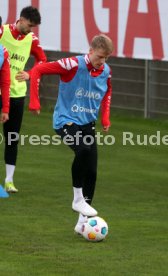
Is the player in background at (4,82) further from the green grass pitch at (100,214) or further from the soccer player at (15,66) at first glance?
the green grass pitch at (100,214)

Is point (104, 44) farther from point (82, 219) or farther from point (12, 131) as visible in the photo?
point (12, 131)

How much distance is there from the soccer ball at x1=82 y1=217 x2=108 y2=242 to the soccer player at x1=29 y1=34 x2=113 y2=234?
0.29m

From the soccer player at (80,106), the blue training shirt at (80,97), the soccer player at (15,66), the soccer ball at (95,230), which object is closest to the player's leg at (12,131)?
the soccer player at (15,66)

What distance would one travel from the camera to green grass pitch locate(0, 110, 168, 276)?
9.43m

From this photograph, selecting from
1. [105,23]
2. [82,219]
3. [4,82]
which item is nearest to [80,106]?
[82,219]

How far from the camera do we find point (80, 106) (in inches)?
446

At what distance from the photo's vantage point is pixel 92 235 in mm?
10562

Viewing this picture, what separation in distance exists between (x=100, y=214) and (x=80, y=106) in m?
1.43

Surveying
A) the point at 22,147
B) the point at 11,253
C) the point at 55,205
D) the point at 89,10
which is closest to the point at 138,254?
the point at 11,253

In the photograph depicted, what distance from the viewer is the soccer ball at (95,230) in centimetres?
1052

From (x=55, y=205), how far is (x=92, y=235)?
2290 millimetres

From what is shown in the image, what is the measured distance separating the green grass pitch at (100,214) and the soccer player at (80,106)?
0.47 metres

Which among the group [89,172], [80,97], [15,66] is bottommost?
[89,172]

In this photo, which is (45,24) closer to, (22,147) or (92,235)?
(22,147)
